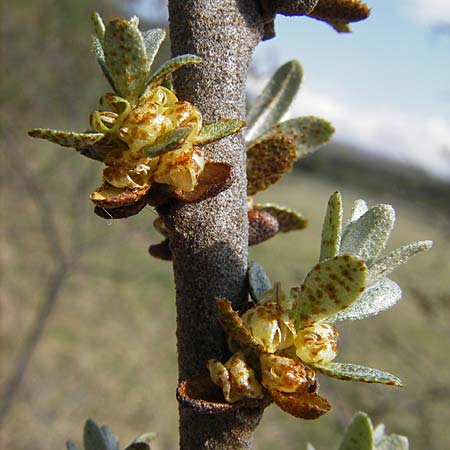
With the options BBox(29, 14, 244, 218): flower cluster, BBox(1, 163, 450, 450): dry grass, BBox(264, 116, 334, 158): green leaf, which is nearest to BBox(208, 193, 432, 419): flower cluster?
BBox(29, 14, 244, 218): flower cluster

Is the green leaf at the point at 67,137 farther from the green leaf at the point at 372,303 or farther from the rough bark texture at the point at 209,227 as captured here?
the green leaf at the point at 372,303

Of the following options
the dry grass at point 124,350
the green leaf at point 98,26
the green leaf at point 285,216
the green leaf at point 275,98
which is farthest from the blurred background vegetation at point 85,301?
the green leaf at point 98,26

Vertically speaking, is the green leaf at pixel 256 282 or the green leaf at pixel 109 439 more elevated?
the green leaf at pixel 256 282

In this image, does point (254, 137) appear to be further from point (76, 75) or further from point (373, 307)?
point (76, 75)

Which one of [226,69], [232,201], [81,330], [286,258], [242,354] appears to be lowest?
[242,354]

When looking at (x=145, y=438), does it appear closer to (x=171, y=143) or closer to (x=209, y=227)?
(x=209, y=227)

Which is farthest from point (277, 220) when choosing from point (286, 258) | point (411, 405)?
point (286, 258)
